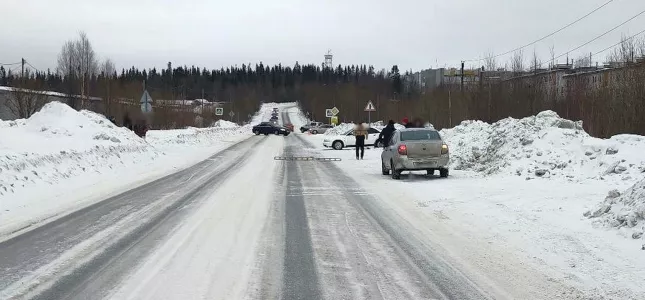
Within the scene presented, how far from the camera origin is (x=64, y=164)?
1617 cm

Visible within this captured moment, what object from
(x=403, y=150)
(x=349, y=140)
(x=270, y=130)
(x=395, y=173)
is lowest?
(x=395, y=173)

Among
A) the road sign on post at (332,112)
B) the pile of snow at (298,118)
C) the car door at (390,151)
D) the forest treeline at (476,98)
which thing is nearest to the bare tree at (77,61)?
the forest treeline at (476,98)

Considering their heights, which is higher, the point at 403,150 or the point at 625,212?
the point at 403,150

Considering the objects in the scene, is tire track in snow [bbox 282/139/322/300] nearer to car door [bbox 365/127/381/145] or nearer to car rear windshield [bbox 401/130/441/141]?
car rear windshield [bbox 401/130/441/141]

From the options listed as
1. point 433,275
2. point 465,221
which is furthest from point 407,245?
point 465,221

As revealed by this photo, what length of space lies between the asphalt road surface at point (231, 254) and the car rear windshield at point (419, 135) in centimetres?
538

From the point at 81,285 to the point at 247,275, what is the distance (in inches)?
65.9

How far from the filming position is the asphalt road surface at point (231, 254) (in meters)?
5.47

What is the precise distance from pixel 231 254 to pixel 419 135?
11046 mm

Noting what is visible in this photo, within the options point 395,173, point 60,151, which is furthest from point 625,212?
point 60,151

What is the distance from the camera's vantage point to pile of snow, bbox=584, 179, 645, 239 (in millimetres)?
7584

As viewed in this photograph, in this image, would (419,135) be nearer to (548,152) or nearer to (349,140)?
(548,152)

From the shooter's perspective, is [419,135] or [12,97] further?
[12,97]

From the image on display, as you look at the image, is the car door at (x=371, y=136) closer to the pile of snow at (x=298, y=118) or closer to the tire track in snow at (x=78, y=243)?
the tire track in snow at (x=78, y=243)
